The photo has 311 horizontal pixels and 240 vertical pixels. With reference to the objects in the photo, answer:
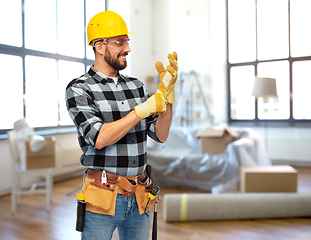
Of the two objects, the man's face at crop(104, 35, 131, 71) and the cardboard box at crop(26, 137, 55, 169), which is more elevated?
the man's face at crop(104, 35, 131, 71)

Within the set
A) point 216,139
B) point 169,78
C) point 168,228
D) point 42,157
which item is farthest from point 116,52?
point 216,139

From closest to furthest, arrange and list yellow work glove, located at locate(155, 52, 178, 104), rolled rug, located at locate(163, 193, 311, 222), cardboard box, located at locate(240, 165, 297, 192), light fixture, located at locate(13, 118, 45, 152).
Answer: yellow work glove, located at locate(155, 52, 178, 104), rolled rug, located at locate(163, 193, 311, 222), cardboard box, located at locate(240, 165, 297, 192), light fixture, located at locate(13, 118, 45, 152)

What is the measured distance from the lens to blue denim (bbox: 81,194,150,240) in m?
0.99

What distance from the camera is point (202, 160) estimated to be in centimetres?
334

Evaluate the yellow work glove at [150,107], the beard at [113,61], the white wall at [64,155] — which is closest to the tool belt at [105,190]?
the yellow work glove at [150,107]

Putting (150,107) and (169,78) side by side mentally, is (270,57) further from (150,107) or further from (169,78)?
(150,107)

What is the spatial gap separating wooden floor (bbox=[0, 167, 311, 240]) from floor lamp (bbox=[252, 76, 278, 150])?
137 cm

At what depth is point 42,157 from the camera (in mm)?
2934

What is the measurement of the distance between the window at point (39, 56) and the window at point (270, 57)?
247 cm

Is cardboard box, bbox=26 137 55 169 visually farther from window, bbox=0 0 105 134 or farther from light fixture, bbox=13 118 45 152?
window, bbox=0 0 105 134

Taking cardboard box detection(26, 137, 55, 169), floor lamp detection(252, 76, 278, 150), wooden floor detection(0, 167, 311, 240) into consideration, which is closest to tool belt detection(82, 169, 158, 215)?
wooden floor detection(0, 167, 311, 240)

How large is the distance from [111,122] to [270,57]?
110 inches

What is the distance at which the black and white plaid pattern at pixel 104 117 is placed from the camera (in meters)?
0.92

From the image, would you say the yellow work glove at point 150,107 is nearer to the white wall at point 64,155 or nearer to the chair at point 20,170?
the chair at point 20,170
